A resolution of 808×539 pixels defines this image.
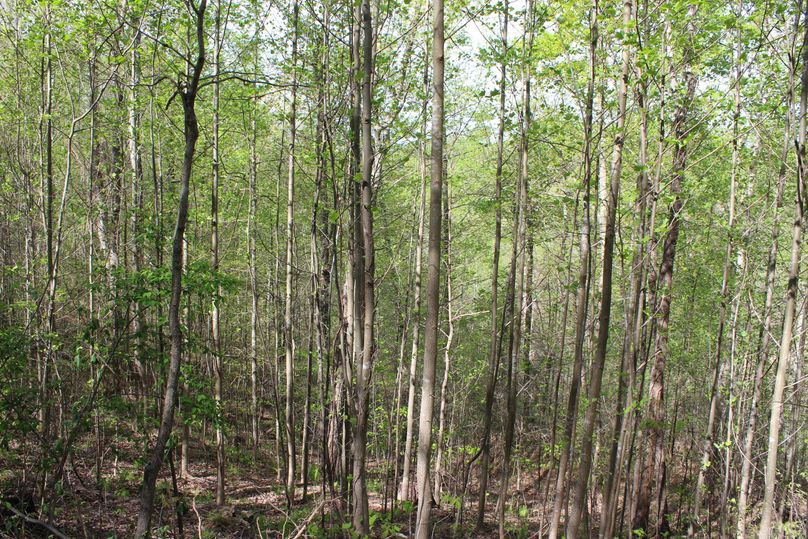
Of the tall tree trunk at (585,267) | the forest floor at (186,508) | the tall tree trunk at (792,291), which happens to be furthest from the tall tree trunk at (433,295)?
the tall tree trunk at (792,291)

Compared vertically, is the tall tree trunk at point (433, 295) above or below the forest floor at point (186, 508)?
above

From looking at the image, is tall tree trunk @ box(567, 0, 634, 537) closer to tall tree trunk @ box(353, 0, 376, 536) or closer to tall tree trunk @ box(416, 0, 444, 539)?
tall tree trunk @ box(416, 0, 444, 539)

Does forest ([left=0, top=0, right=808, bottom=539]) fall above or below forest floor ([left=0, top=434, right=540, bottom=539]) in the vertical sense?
above

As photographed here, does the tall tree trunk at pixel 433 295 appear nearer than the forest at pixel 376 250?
Yes

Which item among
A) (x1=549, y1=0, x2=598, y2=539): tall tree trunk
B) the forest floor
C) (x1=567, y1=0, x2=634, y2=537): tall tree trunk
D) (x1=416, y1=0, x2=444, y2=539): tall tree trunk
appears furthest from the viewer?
the forest floor

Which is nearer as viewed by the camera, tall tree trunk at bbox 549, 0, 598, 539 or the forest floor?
tall tree trunk at bbox 549, 0, 598, 539

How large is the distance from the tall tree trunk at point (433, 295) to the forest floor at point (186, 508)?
3.59 feet

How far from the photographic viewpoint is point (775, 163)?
1070 cm

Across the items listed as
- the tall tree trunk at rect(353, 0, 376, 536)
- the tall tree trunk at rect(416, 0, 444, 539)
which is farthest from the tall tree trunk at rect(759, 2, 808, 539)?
the tall tree trunk at rect(353, 0, 376, 536)

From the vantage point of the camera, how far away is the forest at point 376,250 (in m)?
5.14

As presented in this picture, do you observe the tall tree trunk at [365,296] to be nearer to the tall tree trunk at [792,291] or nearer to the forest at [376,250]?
the forest at [376,250]

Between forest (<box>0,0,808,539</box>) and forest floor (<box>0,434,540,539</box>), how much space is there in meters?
0.09

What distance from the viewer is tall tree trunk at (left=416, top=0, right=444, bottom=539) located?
12.1 feet

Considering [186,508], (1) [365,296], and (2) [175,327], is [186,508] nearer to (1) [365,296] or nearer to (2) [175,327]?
(2) [175,327]
